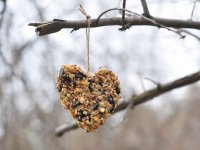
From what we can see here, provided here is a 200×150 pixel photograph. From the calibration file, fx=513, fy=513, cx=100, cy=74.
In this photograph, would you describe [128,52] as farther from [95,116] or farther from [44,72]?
[95,116]

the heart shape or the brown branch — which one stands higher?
the heart shape

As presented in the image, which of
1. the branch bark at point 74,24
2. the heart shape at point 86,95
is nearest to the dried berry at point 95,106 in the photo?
the heart shape at point 86,95

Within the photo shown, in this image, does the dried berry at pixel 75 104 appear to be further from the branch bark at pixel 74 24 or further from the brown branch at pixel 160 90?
the brown branch at pixel 160 90

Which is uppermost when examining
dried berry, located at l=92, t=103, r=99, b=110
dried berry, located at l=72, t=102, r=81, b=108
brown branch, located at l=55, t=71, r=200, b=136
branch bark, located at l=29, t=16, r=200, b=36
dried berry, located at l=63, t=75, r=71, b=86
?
branch bark, located at l=29, t=16, r=200, b=36

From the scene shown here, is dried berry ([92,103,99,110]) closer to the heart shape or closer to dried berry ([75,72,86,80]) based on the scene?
the heart shape

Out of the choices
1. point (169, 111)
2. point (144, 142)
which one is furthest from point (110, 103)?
point (169, 111)

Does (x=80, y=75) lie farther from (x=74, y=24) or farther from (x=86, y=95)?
(x=74, y=24)

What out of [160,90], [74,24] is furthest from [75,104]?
[160,90]

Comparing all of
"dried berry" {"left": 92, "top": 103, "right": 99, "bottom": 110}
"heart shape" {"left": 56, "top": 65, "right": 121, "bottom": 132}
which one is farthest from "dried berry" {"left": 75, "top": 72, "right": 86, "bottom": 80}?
"dried berry" {"left": 92, "top": 103, "right": 99, "bottom": 110}

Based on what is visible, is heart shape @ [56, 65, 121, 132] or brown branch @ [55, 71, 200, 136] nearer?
heart shape @ [56, 65, 121, 132]
